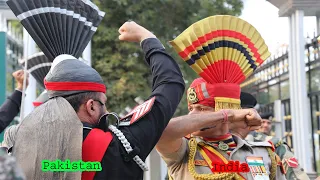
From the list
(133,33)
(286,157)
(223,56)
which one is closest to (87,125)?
(133,33)

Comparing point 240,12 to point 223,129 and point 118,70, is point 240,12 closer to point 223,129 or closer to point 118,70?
point 118,70

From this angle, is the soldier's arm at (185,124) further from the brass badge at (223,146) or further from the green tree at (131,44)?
the green tree at (131,44)

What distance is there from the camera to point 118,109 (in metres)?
10.5

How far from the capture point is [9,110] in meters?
3.51

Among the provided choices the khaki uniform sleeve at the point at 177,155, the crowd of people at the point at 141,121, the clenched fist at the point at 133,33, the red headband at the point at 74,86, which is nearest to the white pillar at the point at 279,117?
the crowd of people at the point at 141,121

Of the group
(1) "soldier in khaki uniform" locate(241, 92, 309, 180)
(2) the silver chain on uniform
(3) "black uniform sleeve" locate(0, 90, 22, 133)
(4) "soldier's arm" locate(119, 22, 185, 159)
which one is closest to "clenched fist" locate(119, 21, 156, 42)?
(4) "soldier's arm" locate(119, 22, 185, 159)

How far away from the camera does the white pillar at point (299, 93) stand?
6934 millimetres

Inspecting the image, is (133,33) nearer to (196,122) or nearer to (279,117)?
(196,122)

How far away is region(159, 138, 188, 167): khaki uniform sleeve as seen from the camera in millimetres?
2811

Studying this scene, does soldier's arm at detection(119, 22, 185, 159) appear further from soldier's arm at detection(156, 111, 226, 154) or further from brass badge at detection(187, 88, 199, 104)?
brass badge at detection(187, 88, 199, 104)

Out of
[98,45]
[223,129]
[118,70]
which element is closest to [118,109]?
[118,70]

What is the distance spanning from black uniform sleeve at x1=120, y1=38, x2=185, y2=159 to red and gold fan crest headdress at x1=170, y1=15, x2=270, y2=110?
22.2 inches

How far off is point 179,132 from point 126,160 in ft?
1.98

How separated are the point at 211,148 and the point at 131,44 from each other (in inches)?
307
